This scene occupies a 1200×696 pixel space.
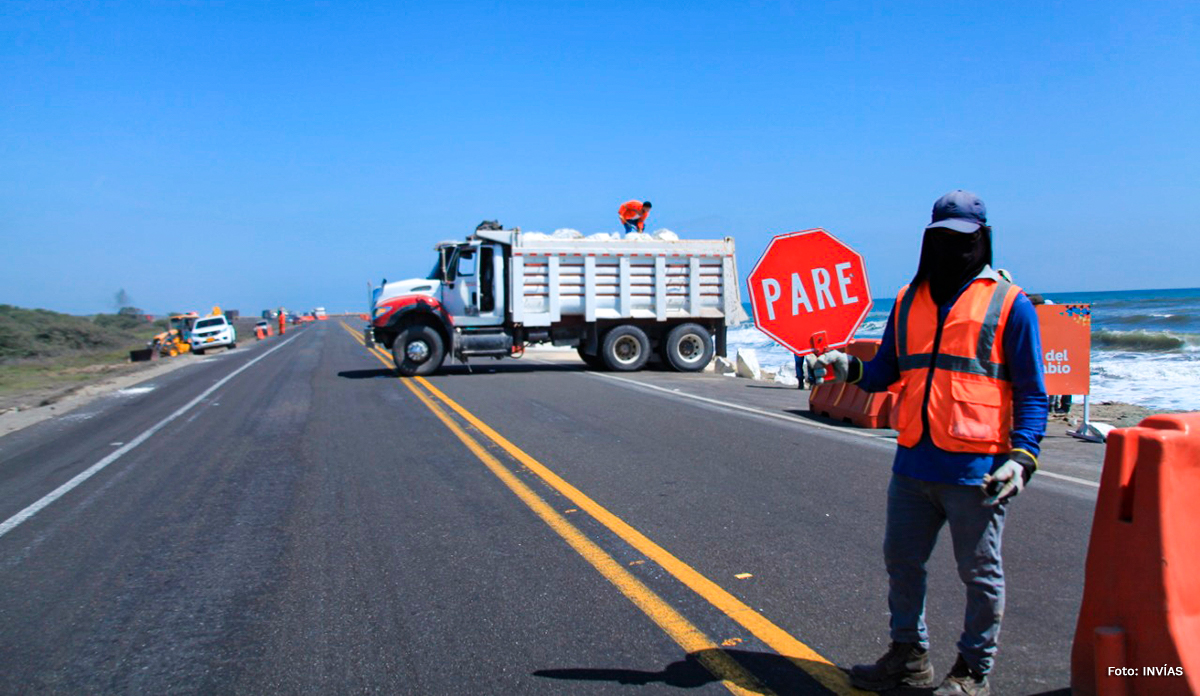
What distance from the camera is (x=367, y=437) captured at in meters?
10.3

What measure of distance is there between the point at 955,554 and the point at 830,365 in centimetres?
92

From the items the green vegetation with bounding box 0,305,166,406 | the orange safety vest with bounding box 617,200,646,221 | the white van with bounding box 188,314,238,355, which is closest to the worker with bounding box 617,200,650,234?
the orange safety vest with bounding box 617,200,646,221

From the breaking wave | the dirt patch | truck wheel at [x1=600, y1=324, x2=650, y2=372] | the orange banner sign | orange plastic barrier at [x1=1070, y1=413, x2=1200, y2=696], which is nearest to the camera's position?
orange plastic barrier at [x1=1070, y1=413, x2=1200, y2=696]

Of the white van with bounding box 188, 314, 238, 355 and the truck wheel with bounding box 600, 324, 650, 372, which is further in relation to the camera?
the white van with bounding box 188, 314, 238, 355

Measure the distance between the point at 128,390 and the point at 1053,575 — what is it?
764 inches

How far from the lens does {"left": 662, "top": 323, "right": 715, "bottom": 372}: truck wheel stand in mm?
20266

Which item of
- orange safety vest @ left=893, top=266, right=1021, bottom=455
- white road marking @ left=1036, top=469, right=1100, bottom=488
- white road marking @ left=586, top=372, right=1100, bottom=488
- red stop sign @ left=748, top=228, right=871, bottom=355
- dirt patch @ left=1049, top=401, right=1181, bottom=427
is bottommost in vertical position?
dirt patch @ left=1049, top=401, right=1181, bottom=427

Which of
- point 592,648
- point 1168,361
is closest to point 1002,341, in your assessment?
point 592,648

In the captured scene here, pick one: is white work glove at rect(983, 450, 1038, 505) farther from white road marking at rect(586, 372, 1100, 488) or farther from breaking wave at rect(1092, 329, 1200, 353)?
breaking wave at rect(1092, 329, 1200, 353)

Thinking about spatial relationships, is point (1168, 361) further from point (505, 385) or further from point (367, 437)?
point (367, 437)

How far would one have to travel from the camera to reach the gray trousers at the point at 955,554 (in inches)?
126

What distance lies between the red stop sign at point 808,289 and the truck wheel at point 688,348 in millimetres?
15482

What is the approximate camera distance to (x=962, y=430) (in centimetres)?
318

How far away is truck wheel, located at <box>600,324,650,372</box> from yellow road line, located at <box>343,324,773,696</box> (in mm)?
12445
